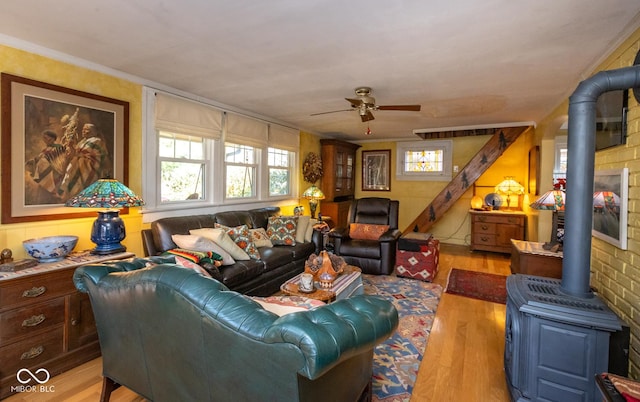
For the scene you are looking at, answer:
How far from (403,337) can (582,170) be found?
5.86 feet

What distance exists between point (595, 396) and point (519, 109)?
3.62m

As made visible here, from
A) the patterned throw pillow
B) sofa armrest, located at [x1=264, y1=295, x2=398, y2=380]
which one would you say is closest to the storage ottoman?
the patterned throw pillow

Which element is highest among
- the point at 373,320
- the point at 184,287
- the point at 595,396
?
the point at 184,287

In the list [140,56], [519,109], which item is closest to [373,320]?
[140,56]

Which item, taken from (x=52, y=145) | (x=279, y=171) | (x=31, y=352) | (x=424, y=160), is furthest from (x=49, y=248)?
(x=424, y=160)

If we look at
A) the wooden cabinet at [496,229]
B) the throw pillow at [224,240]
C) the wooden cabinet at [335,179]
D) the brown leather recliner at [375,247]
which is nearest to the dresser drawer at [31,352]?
the throw pillow at [224,240]

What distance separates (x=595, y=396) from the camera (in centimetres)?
159

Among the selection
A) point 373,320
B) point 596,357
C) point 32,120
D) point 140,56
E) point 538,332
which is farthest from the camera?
point 140,56

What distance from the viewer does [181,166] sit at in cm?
371

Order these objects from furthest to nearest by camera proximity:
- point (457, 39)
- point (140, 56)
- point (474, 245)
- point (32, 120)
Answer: point (474, 245) < point (140, 56) < point (32, 120) < point (457, 39)

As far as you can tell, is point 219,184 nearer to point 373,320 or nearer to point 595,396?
point 373,320

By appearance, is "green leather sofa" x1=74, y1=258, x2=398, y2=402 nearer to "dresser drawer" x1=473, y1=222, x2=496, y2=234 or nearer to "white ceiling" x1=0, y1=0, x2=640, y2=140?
"white ceiling" x1=0, y1=0, x2=640, y2=140

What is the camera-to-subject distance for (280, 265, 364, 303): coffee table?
7.94 ft

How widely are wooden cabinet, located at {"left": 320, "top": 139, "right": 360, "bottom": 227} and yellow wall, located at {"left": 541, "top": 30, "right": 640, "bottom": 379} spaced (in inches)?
171
